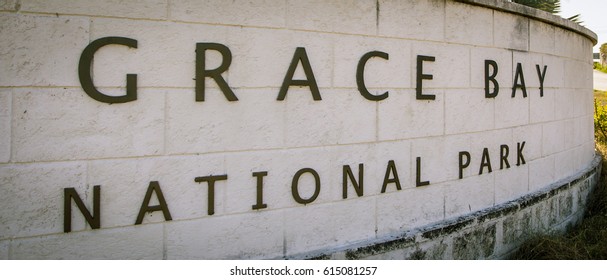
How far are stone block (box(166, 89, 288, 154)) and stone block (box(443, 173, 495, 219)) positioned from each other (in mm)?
1334

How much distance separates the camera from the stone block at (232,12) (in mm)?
2105

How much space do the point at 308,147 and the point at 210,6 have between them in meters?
0.87

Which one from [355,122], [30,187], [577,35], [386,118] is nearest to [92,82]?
[30,187]

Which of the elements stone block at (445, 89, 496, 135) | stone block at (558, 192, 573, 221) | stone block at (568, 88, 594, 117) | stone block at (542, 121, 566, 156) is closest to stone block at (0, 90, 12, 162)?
stone block at (445, 89, 496, 135)

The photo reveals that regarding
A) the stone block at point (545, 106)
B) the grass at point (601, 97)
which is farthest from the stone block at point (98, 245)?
the grass at point (601, 97)

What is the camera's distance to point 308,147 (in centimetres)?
244

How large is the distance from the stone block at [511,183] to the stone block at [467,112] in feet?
1.35

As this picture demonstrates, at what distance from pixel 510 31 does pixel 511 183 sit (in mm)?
1163

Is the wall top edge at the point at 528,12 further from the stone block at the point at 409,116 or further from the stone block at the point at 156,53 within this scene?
the stone block at the point at 156,53

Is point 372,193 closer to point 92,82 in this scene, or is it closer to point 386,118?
point 386,118

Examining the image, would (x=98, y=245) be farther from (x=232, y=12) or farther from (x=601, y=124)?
(x=601, y=124)

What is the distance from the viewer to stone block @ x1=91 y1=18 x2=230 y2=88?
198 centimetres

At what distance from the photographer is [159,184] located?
211 cm
